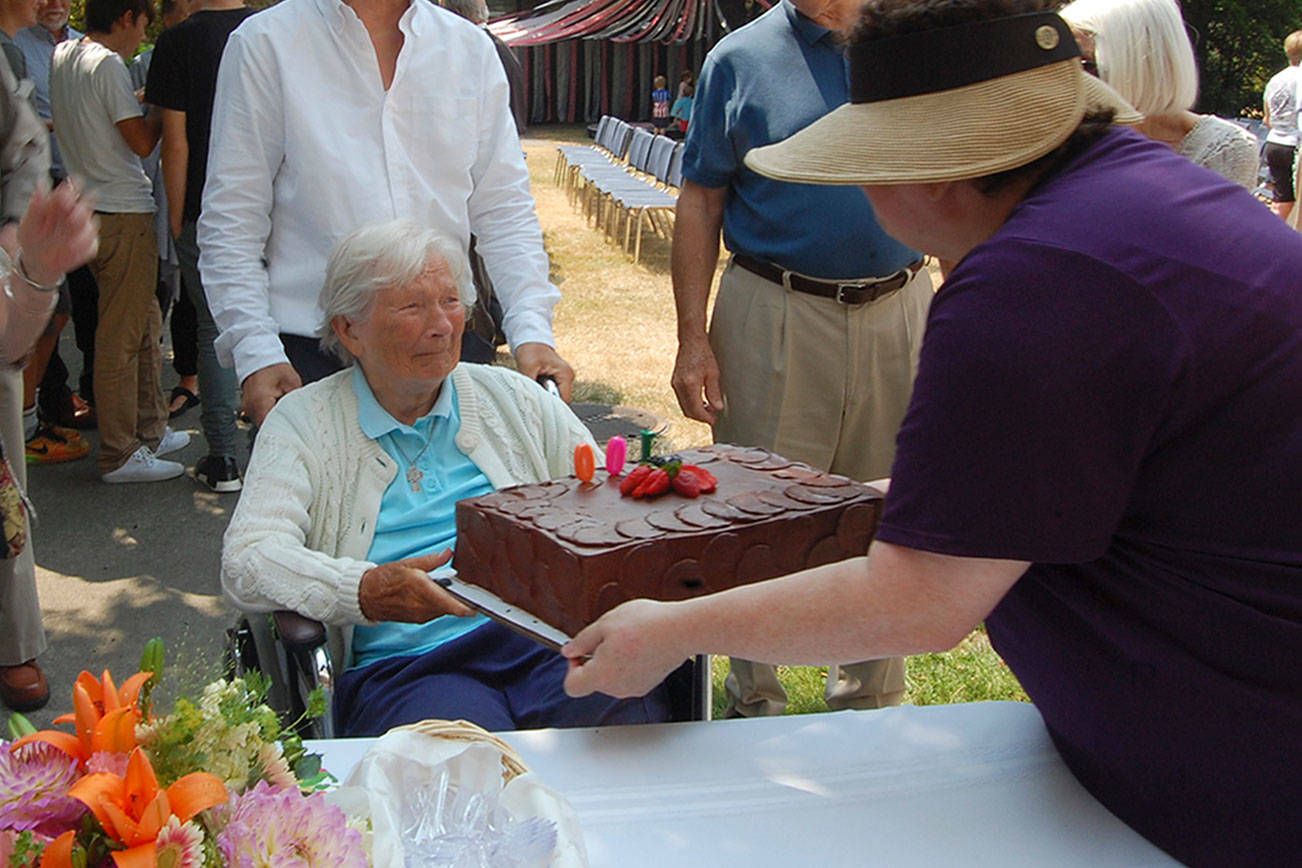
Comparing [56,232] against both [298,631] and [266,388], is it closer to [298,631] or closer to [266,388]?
[266,388]

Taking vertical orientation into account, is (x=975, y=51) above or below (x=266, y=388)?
above

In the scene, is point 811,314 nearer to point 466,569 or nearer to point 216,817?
point 466,569

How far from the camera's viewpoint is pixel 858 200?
286 centimetres

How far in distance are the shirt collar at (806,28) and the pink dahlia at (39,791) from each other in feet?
8.03

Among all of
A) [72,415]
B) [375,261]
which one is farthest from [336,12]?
[72,415]

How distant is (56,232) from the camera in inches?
87.4

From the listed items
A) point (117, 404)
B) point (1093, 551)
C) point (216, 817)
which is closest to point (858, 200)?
point (1093, 551)

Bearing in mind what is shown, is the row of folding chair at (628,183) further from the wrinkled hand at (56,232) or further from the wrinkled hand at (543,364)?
the wrinkled hand at (56,232)

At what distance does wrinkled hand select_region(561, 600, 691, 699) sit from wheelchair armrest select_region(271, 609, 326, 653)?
0.67m

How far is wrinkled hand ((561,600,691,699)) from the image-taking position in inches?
54.3

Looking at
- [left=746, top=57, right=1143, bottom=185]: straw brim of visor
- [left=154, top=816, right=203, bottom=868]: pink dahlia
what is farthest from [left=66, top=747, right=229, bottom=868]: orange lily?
[left=746, top=57, right=1143, bottom=185]: straw brim of visor

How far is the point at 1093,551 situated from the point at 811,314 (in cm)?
190

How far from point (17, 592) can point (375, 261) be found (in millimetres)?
1612

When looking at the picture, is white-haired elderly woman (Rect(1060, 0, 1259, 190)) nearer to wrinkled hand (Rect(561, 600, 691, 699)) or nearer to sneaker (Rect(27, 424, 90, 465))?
wrinkled hand (Rect(561, 600, 691, 699))
